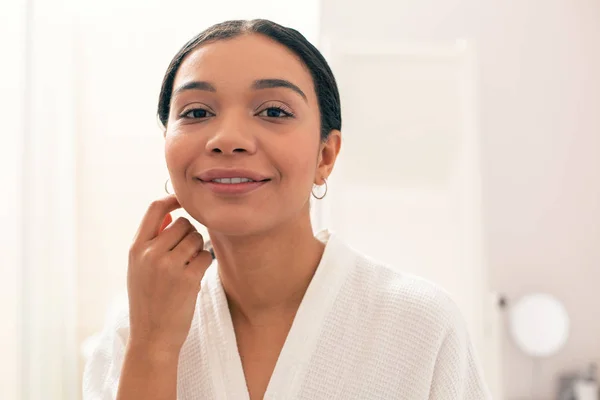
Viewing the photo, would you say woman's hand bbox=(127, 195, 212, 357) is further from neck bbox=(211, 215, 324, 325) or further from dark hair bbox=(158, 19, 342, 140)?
dark hair bbox=(158, 19, 342, 140)

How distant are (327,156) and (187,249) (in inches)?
9.7

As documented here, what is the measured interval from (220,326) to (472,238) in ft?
4.21

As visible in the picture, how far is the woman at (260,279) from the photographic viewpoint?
2.96 feet

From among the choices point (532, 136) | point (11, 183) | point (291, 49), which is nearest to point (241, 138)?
point (291, 49)

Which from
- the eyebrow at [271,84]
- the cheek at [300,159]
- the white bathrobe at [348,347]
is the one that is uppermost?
the eyebrow at [271,84]

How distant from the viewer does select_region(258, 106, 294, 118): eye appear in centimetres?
92

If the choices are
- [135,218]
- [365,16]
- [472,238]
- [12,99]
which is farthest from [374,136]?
[12,99]

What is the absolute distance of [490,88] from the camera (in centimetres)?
265

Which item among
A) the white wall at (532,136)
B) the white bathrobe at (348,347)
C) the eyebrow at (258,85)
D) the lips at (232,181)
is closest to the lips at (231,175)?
the lips at (232,181)

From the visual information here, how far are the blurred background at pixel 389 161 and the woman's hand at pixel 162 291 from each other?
2.35ft

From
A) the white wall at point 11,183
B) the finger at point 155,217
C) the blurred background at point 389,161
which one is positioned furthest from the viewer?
the blurred background at point 389,161

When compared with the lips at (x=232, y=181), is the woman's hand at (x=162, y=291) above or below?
below

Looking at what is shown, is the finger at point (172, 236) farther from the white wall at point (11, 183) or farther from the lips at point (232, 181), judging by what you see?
the white wall at point (11, 183)

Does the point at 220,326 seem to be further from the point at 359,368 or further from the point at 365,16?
the point at 365,16
